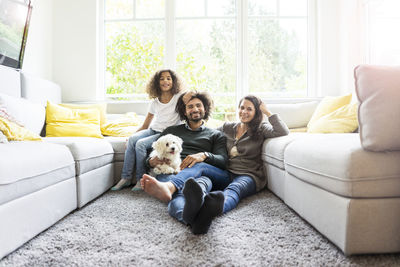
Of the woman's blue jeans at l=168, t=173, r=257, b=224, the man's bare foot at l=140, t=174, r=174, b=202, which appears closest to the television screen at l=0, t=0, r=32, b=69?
the man's bare foot at l=140, t=174, r=174, b=202

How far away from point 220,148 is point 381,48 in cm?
248

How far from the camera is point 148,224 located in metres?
1.49

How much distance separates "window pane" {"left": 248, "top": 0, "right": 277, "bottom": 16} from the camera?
12.9 feet

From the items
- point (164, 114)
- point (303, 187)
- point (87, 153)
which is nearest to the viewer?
point (303, 187)

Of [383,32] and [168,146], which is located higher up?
[383,32]

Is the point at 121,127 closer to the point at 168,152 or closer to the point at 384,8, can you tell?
the point at 168,152

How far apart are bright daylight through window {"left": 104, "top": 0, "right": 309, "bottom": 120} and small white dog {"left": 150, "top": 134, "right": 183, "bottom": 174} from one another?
6.63 ft

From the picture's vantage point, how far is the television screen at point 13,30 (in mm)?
2551

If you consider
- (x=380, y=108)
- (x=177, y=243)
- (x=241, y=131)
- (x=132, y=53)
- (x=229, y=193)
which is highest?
(x=132, y=53)

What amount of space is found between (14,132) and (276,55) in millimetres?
3397

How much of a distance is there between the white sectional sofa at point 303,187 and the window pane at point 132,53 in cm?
216

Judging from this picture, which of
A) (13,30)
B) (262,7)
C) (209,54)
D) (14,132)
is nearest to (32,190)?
(14,132)

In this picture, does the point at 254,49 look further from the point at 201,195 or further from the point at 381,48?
the point at 201,195

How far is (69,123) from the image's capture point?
269 centimetres
